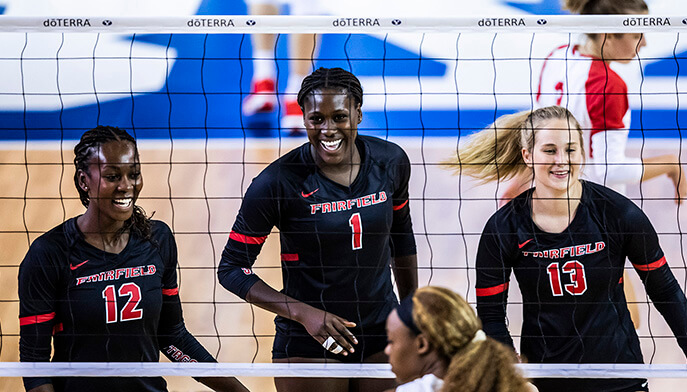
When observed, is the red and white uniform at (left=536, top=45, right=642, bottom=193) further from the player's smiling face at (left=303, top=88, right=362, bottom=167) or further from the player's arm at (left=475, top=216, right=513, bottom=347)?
the player's smiling face at (left=303, top=88, right=362, bottom=167)

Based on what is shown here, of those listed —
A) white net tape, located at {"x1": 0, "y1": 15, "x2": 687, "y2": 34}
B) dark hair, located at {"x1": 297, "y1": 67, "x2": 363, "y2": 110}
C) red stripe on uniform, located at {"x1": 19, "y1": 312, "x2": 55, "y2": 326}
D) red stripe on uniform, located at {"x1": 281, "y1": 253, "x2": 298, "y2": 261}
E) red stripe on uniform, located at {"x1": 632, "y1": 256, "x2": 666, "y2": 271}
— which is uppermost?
white net tape, located at {"x1": 0, "y1": 15, "x2": 687, "y2": 34}

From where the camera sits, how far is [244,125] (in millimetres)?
5066

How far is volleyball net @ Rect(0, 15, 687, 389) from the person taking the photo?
14.8 ft

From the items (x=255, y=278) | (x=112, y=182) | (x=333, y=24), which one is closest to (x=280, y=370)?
(x=255, y=278)

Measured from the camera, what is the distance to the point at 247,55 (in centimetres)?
507

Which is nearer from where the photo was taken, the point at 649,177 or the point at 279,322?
the point at 279,322

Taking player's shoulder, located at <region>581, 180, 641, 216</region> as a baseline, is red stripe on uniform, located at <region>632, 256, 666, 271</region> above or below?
below

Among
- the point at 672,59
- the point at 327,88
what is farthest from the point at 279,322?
the point at 672,59

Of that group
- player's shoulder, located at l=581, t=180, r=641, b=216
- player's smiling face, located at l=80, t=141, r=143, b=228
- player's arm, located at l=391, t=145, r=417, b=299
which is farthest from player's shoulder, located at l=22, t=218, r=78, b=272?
player's shoulder, located at l=581, t=180, r=641, b=216

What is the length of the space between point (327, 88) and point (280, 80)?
1930mm

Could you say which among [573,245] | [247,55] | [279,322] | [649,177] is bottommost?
[279,322]

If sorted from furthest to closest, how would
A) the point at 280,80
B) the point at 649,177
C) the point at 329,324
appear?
1. the point at 280,80
2. the point at 649,177
3. the point at 329,324

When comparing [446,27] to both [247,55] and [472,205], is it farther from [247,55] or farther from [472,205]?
[247,55]

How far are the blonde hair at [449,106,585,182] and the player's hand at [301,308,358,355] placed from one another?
3.20ft
